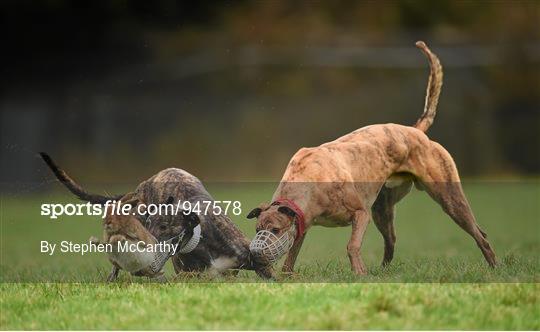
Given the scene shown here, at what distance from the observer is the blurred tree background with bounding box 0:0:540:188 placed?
1647cm

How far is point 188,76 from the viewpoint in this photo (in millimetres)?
17562

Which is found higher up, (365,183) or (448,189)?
(365,183)

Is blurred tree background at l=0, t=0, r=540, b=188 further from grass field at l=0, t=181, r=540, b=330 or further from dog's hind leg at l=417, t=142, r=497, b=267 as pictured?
dog's hind leg at l=417, t=142, r=497, b=267

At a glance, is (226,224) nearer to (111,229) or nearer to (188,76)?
(111,229)

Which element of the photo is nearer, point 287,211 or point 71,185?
point 287,211

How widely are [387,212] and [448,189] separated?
0.43 m

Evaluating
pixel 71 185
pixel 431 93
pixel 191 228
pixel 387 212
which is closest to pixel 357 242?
pixel 387 212

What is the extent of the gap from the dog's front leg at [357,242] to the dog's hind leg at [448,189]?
0.57 meters

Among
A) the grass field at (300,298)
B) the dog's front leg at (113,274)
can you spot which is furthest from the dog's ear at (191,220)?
the dog's front leg at (113,274)

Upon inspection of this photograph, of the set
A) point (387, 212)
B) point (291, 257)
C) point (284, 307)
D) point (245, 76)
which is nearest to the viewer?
point (284, 307)

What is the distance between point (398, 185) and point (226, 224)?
111 centimetres

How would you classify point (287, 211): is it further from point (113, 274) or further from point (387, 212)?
point (113, 274)

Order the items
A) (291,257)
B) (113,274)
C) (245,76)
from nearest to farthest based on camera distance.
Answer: (291,257) → (113,274) → (245,76)

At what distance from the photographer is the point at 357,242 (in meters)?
5.59
